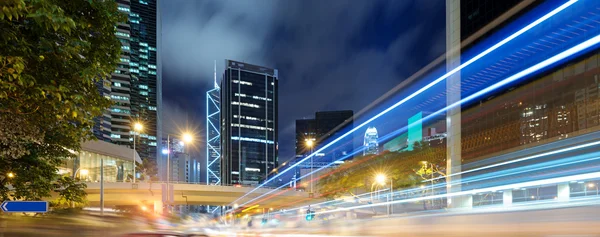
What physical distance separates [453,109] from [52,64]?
40.8 m

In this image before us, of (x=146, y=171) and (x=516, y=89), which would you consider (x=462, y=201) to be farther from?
(x=146, y=171)

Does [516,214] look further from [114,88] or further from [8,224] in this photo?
[114,88]

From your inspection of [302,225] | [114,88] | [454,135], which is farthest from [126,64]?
[302,225]

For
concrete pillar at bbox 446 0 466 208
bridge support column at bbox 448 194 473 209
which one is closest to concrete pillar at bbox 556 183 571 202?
concrete pillar at bbox 446 0 466 208

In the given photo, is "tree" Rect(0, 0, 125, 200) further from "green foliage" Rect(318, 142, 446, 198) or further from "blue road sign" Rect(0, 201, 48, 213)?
"green foliage" Rect(318, 142, 446, 198)

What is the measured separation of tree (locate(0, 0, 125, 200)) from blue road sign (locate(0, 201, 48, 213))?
1.71m

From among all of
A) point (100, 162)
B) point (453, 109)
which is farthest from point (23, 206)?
point (100, 162)

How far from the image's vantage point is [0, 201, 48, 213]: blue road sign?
10.8 metres

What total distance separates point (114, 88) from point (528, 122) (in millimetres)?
133474

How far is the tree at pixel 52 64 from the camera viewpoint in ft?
21.4

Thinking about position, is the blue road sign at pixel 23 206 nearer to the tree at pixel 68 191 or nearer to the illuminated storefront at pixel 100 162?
the tree at pixel 68 191

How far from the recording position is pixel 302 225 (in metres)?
18.0

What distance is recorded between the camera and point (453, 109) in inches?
1713

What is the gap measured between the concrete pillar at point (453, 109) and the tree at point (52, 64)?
35.1 metres
